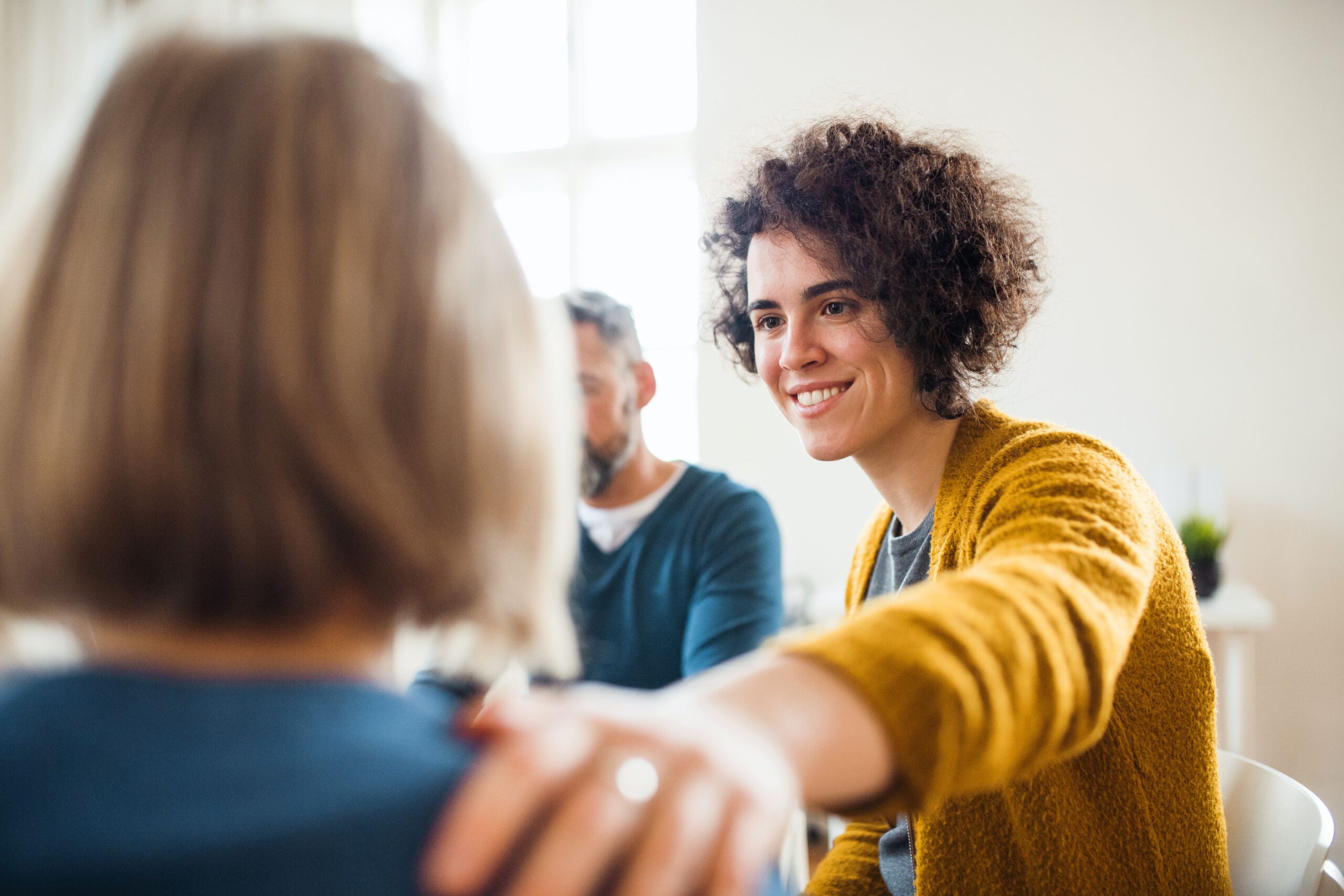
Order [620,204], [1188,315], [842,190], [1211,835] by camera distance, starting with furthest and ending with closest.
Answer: [620,204] < [1188,315] < [842,190] < [1211,835]

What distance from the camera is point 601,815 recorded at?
0.34 m

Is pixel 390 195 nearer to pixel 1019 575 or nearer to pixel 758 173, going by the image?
pixel 1019 575

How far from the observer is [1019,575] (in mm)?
598

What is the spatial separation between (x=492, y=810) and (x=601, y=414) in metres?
1.30

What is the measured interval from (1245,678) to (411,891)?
2.96 meters

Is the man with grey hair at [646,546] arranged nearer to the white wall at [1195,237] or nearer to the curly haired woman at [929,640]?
the curly haired woman at [929,640]

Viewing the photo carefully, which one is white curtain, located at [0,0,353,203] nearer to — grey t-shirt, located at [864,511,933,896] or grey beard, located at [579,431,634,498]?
grey beard, located at [579,431,634,498]

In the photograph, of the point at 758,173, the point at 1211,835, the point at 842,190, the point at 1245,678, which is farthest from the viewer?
the point at 1245,678

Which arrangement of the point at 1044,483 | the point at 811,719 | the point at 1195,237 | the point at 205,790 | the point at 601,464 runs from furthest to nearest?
1. the point at 1195,237
2. the point at 601,464
3. the point at 1044,483
4. the point at 811,719
5. the point at 205,790

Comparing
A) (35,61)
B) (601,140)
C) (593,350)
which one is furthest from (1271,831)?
(35,61)

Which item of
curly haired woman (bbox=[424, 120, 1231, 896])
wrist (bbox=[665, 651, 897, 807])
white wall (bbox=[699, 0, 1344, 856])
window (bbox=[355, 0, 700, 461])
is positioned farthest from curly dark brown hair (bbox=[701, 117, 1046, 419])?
window (bbox=[355, 0, 700, 461])

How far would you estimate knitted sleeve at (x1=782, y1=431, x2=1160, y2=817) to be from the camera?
471mm

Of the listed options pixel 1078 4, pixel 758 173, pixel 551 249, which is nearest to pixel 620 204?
pixel 551 249

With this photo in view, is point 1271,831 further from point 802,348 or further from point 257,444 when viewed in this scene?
point 257,444
